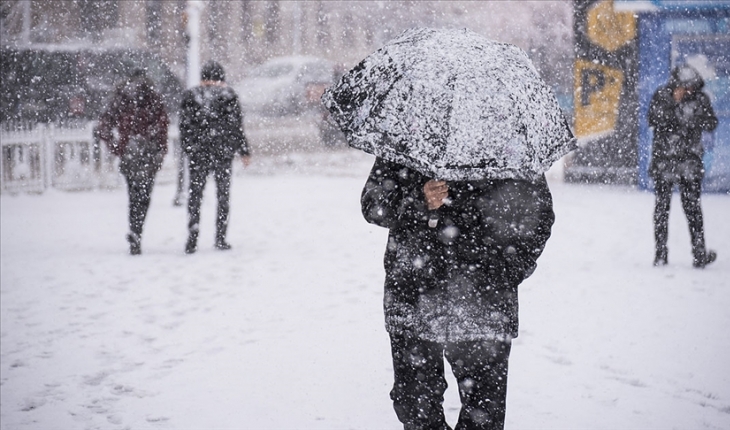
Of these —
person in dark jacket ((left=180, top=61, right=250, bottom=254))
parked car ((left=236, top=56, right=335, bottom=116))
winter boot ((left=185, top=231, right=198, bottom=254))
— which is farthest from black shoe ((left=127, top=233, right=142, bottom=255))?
parked car ((left=236, top=56, right=335, bottom=116))

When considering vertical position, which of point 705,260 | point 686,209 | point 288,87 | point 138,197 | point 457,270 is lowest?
point 705,260

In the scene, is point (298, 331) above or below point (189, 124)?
below

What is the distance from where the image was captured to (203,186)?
27.5ft

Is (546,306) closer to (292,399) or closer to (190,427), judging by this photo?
(292,399)

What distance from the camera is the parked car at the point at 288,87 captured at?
70.8 ft

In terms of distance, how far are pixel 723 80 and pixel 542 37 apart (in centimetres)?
969

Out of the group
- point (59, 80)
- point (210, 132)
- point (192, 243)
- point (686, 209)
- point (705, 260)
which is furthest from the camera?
point (59, 80)

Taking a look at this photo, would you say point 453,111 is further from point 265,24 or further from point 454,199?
point 265,24

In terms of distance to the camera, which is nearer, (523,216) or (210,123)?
(523,216)

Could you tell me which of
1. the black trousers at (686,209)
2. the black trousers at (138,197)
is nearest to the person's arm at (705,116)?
the black trousers at (686,209)

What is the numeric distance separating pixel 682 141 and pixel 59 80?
13.3m

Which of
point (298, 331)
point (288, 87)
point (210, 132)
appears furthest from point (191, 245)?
point (288, 87)

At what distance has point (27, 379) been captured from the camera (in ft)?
16.0

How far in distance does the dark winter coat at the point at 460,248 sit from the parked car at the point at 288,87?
18.4 meters
